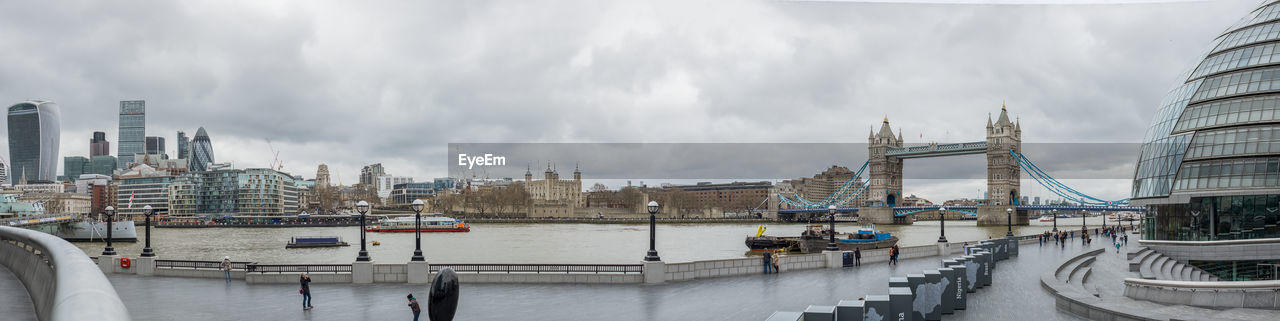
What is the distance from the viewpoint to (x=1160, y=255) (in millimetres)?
31922

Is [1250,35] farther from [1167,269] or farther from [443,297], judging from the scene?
[443,297]

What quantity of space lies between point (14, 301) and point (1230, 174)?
38.8m

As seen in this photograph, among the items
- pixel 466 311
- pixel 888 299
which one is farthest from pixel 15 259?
pixel 888 299

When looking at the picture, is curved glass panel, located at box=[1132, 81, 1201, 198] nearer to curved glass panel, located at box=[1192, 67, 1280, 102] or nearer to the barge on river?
curved glass panel, located at box=[1192, 67, 1280, 102]

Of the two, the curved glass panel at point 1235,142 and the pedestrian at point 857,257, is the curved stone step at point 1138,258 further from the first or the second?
the pedestrian at point 857,257

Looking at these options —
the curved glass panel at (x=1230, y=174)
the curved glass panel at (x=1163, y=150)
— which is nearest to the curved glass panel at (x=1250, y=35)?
the curved glass panel at (x=1163, y=150)

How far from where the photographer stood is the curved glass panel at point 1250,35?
32875 millimetres

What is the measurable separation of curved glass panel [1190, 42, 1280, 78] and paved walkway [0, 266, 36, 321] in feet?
135

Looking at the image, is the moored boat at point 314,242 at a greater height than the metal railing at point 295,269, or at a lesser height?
lesser

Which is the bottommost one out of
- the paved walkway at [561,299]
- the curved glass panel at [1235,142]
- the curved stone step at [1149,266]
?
the curved stone step at [1149,266]

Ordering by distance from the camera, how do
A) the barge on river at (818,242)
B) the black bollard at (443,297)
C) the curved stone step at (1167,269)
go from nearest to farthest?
1. the black bollard at (443,297)
2. the curved stone step at (1167,269)
3. the barge on river at (818,242)

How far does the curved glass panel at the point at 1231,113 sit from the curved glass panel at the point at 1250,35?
3367 millimetres

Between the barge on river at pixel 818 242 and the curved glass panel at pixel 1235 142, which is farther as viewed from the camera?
the barge on river at pixel 818 242

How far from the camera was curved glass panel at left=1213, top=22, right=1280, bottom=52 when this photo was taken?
108 ft
